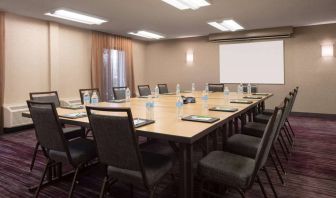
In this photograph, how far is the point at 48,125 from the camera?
6.10 ft

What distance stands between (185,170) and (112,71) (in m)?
5.85

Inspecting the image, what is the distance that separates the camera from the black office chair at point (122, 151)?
4.66ft

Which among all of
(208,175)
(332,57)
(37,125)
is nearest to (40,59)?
(37,125)

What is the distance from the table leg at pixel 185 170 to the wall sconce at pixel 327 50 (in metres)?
5.93

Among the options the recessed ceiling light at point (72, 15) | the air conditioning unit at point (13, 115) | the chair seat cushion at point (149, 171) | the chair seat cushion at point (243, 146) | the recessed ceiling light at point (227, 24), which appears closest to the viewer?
the chair seat cushion at point (149, 171)

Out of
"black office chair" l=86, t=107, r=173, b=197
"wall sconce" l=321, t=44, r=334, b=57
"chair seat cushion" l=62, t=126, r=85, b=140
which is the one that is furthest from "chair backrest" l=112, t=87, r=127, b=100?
"wall sconce" l=321, t=44, r=334, b=57

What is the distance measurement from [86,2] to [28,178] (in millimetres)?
2882

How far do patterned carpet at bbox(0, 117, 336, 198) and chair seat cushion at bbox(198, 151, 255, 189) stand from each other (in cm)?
54

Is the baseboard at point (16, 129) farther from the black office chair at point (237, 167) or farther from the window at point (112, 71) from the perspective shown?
the black office chair at point (237, 167)

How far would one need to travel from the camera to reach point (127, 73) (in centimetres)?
744

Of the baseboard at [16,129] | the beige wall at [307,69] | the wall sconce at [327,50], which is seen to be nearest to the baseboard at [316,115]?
the beige wall at [307,69]

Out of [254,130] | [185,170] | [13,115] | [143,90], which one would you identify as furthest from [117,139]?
[13,115]

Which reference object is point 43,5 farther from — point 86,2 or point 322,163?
point 322,163

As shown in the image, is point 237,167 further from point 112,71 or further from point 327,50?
point 112,71
